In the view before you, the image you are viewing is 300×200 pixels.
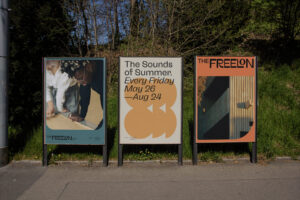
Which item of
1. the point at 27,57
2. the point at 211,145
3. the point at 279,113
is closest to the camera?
the point at 211,145

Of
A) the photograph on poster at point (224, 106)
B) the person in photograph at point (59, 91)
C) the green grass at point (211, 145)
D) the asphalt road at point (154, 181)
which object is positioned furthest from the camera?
the green grass at point (211, 145)

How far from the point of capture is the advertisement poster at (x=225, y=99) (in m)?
5.02

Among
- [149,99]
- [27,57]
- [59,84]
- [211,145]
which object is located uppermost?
[27,57]

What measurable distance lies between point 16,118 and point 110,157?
8.66 ft

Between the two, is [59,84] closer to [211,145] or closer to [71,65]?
[71,65]

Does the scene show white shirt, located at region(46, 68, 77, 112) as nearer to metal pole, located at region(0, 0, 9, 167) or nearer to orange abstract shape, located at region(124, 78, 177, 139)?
metal pole, located at region(0, 0, 9, 167)

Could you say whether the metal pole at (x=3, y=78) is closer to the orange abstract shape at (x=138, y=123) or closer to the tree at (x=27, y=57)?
the tree at (x=27, y=57)

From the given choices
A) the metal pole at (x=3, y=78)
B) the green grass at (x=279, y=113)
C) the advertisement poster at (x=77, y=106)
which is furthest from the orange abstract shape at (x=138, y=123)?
the green grass at (x=279, y=113)

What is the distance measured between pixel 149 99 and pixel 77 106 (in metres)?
1.30

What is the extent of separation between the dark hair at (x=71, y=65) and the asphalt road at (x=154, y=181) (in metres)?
1.69

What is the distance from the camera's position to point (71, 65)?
494 cm

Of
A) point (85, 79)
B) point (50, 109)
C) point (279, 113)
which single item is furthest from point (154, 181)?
point (279, 113)

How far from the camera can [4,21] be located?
15.6ft

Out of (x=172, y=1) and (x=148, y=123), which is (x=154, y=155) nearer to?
(x=148, y=123)
